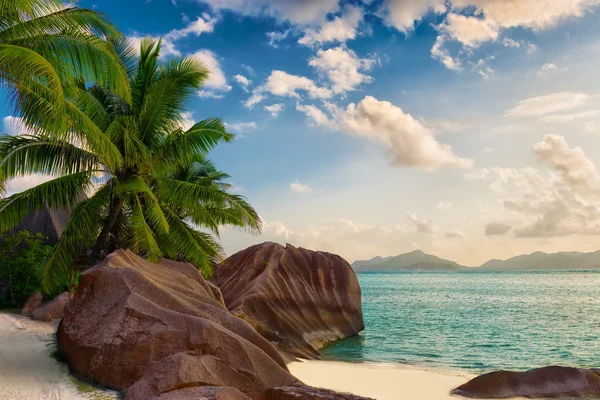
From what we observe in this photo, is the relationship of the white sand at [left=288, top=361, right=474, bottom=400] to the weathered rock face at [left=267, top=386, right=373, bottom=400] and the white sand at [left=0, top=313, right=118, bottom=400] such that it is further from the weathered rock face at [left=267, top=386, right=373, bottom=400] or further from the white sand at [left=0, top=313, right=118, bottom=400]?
the white sand at [left=0, top=313, right=118, bottom=400]

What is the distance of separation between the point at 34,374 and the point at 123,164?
7845 mm

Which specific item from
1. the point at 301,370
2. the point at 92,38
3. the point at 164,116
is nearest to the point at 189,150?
the point at 164,116

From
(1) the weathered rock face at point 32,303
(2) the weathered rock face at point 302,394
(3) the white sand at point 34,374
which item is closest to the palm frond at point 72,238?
(3) the white sand at point 34,374

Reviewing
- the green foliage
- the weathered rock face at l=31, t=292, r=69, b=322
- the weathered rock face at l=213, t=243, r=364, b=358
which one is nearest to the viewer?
the weathered rock face at l=31, t=292, r=69, b=322

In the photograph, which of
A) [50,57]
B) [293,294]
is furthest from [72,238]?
[293,294]

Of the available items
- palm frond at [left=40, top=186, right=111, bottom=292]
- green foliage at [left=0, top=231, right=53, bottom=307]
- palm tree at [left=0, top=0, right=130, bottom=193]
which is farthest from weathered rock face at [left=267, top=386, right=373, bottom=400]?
green foliage at [left=0, top=231, right=53, bottom=307]

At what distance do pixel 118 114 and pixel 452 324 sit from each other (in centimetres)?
2551

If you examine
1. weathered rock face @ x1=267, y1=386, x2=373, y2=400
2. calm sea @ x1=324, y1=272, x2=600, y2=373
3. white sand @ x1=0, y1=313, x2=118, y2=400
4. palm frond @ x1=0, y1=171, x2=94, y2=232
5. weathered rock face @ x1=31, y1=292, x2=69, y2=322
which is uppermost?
palm frond @ x1=0, y1=171, x2=94, y2=232

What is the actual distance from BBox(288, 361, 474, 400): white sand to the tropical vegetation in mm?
5478

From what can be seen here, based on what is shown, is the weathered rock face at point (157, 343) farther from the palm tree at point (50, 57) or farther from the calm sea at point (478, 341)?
the calm sea at point (478, 341)

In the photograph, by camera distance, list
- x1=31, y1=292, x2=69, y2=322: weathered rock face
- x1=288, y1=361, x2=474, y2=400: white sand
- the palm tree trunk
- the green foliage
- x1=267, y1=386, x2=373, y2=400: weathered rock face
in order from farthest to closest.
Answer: the green foliage < x1=31, y1=292, x2=69, y2=322: weathered rock face < the palm tree trunk < x1=288, y1=361, x2=474, y2=400: white sand < x1=267, y1=386, x2=373, y2=400: weathered rock face

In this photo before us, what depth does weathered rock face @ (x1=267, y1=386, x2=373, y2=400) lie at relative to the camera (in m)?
7.30

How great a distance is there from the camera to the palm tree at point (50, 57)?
933 centimetres

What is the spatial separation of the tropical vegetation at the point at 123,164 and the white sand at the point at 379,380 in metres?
5.48
